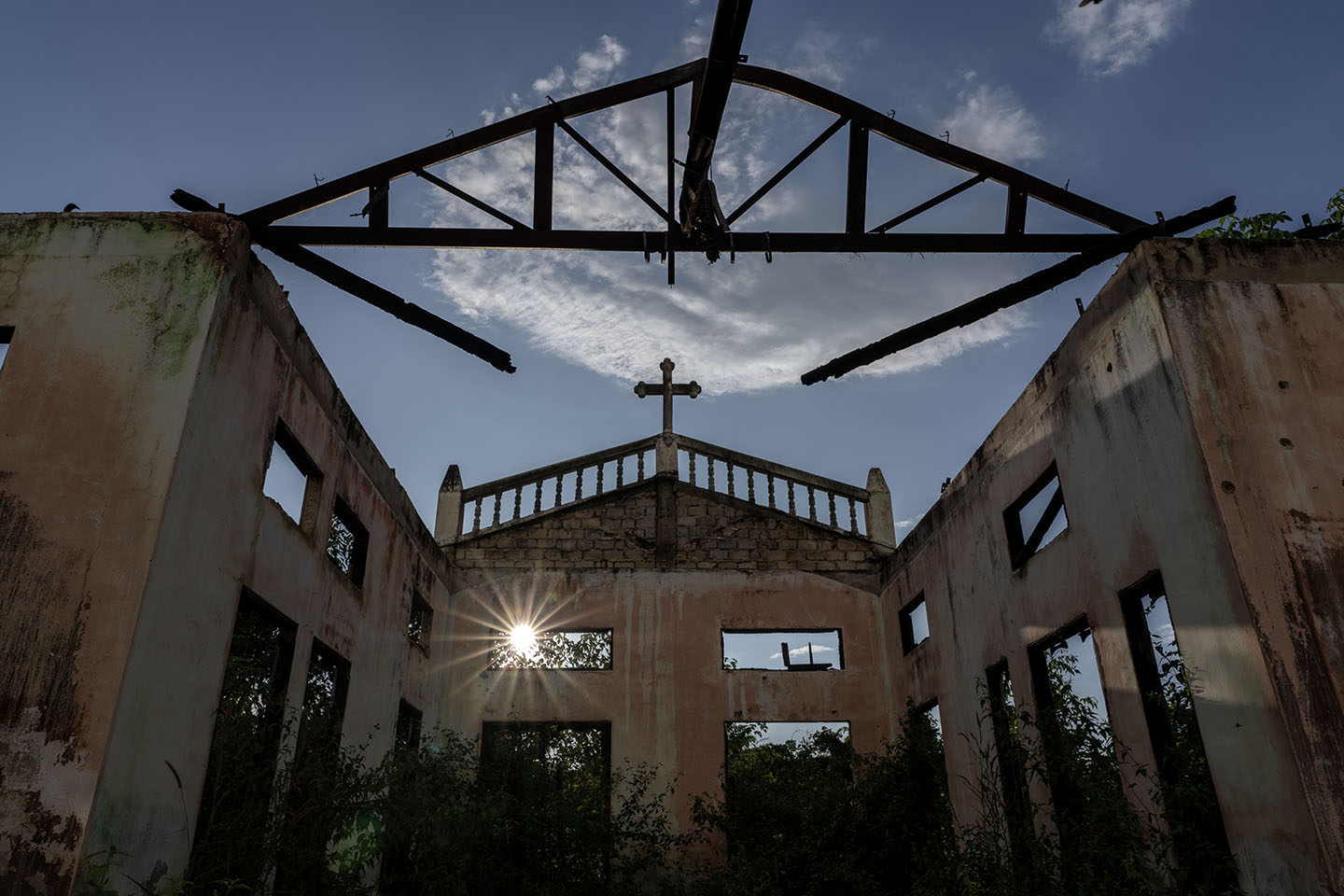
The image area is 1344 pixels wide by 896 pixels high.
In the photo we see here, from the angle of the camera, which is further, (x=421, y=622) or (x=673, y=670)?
(x=673, y=670)

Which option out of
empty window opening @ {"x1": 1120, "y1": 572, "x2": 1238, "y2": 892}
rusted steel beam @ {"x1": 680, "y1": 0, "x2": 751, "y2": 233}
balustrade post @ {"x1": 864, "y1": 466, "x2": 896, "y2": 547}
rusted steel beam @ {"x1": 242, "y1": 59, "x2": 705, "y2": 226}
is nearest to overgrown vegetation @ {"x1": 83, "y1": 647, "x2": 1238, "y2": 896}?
empty window opening @ {"x1": 1120, "y1": 572, "x2": 1238, "y2": 892}

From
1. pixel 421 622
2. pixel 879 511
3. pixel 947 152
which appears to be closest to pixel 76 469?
pixel 947 152

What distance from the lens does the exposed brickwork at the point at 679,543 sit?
14.1 metres

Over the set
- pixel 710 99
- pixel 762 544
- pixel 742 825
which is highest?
pixel 762 544

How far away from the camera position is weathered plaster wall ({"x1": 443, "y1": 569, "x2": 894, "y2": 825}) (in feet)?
42.3

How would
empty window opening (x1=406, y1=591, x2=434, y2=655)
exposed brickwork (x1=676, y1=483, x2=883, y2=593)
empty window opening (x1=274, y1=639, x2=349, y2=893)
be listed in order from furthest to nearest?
exposed brickwork (x1=676, y1=483, x2=883, y2=593), empty window opening (x1=406, y1=591, x2=434, y2=655), empty window opening (x1=274, y1=639, x2=349, y2=893)

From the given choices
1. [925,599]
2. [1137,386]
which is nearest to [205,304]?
[1137,386]

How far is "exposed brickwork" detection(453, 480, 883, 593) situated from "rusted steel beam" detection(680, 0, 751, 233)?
8210 millimetres

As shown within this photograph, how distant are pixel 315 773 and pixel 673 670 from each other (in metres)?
6.85

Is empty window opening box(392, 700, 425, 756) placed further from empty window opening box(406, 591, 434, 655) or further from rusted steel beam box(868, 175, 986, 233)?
rusted steel beam box(868, 175, 986, 233)

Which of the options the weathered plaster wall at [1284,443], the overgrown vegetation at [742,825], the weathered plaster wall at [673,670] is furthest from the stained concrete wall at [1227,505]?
the weathered plaster wall at [673,670]

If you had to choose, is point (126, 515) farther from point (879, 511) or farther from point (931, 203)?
point (879, 511)

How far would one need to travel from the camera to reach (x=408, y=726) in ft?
38.1

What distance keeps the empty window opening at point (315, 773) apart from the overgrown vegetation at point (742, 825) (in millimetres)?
25
